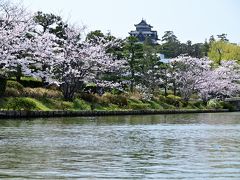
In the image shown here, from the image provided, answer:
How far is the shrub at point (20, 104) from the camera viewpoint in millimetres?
32825

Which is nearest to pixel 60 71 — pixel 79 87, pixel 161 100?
pixel 79 87

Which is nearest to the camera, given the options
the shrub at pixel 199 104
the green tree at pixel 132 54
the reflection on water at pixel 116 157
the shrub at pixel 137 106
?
the reflection on water at pixel 116 157

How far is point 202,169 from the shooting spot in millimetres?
11359

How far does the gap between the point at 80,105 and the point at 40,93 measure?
3376 mm

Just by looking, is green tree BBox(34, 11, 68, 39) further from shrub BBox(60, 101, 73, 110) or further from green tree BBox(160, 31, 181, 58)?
green tree BBox(160, 31, 181, 58)

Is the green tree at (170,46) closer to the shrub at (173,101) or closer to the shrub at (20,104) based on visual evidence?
the shrub at (173,101)

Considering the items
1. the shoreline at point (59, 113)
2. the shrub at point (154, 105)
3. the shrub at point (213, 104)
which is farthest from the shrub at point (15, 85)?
the shrub at point (213, 104)

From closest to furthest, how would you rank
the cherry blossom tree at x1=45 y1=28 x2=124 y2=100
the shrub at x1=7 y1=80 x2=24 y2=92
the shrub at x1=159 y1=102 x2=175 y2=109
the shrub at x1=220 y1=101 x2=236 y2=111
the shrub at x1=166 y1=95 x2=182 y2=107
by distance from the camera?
the shrub at x1=7 y1=80 x2=24 y2=92, the cherry blossom tree at x1=45 y1=28 x2=124 y2=100, the shrub at x1=159 y1=102 x2=175 y2=109, the shrub at x1=166 y1=95 x2=182 y2=107, the shrub at x1=220 y1=101 x2=236 y2=111

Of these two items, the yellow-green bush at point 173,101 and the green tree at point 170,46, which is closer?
the yellow-green bush at point 173,101

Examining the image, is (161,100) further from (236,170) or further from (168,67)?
(236,170)

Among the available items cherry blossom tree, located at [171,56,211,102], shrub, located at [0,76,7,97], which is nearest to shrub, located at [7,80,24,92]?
shrub, located at [0,76,7,97]

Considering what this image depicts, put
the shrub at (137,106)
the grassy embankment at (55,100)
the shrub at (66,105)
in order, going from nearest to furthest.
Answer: the grassy embankment at (55,100), the shrub at (66,105), the shrub at (137,106)

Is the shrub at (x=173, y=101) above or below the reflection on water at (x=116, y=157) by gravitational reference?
above

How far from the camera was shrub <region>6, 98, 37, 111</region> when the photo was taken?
108 ft
